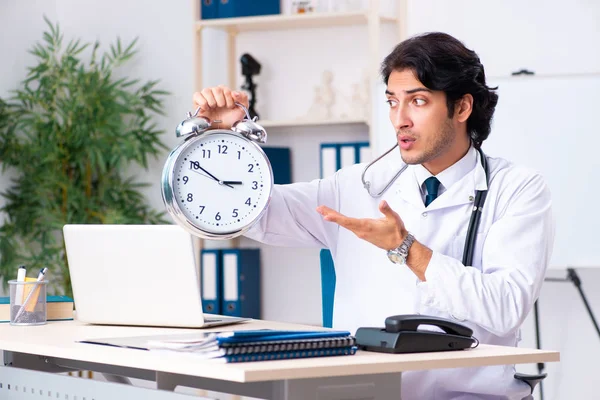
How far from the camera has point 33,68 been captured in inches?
177

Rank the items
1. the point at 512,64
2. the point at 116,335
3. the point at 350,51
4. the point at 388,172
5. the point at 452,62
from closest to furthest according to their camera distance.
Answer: the point at 116,335
the point at 452,62
the point at 388,172
the point at 512,64
the point at 350,51

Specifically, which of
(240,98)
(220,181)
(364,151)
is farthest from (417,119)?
(364,151)

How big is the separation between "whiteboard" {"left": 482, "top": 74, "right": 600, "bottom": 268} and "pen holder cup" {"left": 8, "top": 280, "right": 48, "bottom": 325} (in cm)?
217

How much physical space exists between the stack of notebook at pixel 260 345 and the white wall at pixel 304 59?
2700 mm

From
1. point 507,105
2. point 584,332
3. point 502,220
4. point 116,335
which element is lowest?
point 584,332

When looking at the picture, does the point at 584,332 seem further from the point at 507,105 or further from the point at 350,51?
the point at 350,51

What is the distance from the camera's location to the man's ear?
7.37ft

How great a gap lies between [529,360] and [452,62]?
0.87 metres

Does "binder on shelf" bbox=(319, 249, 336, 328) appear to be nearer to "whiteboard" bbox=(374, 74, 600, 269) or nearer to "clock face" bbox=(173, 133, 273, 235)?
"clock face" bbox=(173, 133, 273, 235)

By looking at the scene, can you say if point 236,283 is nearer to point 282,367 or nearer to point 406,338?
point 406,338

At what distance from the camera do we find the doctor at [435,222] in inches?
73.5

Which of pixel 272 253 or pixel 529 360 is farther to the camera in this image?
pixel 272 253

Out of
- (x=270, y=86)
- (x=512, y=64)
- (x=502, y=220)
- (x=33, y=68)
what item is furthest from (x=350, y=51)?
(x=502, y=220)

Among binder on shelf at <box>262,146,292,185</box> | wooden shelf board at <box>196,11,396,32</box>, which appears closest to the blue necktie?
wooden shelf board at <box>196,11,396,32</box>
